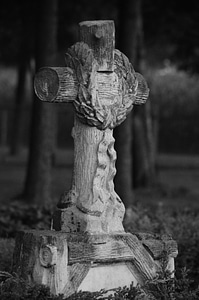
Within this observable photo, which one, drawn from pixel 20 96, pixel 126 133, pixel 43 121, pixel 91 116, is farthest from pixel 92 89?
pixel 20 96

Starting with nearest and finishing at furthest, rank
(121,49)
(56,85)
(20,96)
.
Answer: (56,85), (121,49), (20,96)

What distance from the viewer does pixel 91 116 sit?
7.04 metres

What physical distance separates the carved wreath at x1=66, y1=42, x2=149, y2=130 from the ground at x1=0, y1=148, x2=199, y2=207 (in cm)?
573

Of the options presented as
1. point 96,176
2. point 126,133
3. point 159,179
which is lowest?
point 159,179

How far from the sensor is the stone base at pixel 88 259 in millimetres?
6629

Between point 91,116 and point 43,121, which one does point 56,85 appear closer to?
point 91,116


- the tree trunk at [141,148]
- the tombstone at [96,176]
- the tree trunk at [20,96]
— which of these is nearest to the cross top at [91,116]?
the tombstone at [96,176]

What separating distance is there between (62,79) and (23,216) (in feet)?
15.7

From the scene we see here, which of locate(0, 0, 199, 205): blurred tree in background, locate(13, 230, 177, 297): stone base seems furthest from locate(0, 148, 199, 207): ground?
locate(13, 230, 177, 297): stone base

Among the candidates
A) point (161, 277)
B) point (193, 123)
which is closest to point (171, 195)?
point (161, 277)

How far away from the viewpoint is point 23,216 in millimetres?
11461

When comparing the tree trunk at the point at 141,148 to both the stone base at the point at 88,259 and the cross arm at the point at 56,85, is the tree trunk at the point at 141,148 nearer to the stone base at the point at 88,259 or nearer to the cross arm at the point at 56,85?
the stone base at the point at 88,259

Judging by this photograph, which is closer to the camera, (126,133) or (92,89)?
(92,89)

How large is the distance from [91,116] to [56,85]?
15.2 inches
